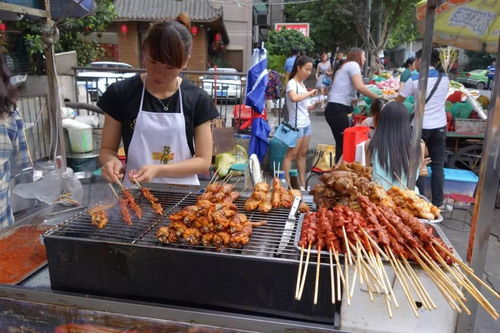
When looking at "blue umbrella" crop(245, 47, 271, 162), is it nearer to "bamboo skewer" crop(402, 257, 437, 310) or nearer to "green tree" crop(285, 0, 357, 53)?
"bamboo skewer" crop(402, 257, 437, 310)

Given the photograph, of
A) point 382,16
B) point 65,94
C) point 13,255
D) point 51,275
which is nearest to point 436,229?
point 51,275

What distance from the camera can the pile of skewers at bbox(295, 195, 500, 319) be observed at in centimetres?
135

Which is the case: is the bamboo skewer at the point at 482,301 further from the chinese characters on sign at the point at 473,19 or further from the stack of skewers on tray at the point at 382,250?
the chinese characters on sign at the point at 473,19

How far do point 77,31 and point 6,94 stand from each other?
21.6ft

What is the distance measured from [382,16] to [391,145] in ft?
81.9

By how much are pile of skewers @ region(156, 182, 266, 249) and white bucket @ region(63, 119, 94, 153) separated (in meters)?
5.35

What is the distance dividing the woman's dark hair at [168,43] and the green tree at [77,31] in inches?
181

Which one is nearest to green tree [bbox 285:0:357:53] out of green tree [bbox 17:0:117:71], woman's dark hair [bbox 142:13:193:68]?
green tree [bbox 17:0:117:71]

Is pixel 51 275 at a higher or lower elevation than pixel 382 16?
lower

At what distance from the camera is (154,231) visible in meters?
1.82

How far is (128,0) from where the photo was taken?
66.7 feet

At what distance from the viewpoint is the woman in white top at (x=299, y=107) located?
6324mm

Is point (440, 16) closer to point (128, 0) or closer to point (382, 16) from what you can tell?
point (128, 0)

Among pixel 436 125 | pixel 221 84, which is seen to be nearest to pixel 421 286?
pixel 436 125
